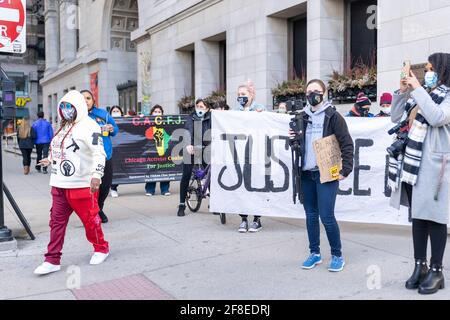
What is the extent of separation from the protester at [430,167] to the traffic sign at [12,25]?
4.80m

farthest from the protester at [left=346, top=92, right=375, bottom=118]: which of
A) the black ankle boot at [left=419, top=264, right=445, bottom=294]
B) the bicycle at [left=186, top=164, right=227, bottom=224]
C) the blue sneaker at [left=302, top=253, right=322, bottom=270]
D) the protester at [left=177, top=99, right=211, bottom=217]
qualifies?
the black ankle boot at [left=419, top=264, right=445, bottom=294]

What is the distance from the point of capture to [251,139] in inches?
271

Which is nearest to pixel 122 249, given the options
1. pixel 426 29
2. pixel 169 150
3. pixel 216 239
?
pixel 216 239

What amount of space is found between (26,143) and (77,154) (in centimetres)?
1244

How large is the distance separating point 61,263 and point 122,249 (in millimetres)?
778

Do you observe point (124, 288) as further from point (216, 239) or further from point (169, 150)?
point (169, 150)

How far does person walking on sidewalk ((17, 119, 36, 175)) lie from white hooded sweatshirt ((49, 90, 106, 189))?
39.9 ft

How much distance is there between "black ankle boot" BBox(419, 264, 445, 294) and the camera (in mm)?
4098

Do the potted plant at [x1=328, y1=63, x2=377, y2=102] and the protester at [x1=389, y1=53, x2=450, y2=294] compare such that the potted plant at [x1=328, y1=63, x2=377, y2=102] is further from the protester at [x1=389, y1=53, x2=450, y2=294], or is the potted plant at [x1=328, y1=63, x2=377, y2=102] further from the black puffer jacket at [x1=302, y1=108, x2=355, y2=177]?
the protester at [x1=389, y1=53, x2=450, y2=294]

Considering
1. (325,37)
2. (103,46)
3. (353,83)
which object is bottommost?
(353,83)

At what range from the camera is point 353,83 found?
34.8 feet

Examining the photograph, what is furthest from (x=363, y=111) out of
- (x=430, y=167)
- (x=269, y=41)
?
(x=269, y=41)

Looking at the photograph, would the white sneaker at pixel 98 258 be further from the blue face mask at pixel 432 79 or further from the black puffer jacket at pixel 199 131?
the blue face mask at pixel 432 79

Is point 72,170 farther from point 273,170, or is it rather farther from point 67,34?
point 67,34
